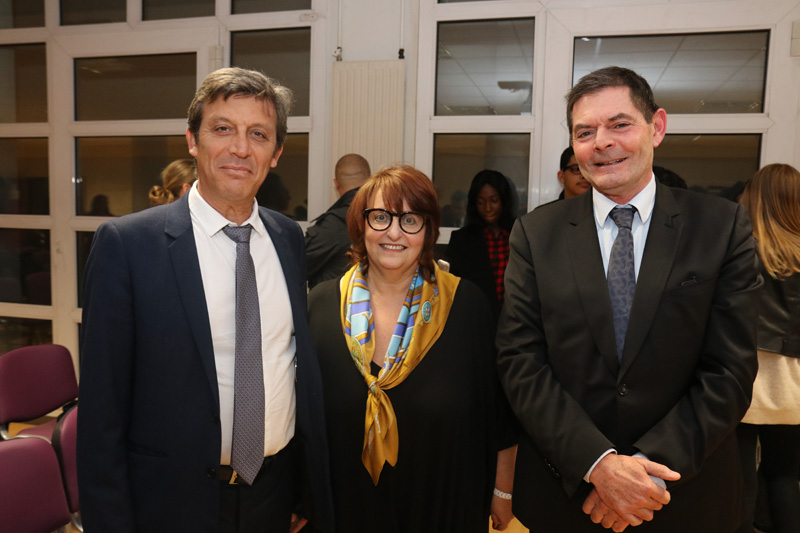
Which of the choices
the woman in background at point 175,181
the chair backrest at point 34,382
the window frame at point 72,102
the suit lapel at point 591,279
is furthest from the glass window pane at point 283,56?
the suit lapel at point 591,279

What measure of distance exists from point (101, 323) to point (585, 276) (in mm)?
1201

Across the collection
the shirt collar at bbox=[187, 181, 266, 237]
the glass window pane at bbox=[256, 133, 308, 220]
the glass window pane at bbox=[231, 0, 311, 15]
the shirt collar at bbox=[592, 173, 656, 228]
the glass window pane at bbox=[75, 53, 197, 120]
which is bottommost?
the shirt collar at bbox=[187, 181, 266, 237]

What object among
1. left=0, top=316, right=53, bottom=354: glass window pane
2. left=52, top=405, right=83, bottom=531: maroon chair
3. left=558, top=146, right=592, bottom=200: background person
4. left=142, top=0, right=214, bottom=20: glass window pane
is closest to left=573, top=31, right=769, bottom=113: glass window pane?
left=558, top=146, right=592, bottom=200: background person

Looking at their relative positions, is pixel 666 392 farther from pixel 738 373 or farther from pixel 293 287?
pixel 293 287

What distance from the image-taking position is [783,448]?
237 centimetres

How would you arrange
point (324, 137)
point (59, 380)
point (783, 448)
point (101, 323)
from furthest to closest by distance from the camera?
point (324, 137) → point (59, 380) → point (783, 448) → point (101, 323)

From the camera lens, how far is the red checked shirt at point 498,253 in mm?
3244

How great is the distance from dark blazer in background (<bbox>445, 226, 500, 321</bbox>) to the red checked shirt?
0.08 ft

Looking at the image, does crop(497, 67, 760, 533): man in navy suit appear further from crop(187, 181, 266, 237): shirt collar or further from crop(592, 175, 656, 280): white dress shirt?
crop(187, 181, 266, 237): shirt collar

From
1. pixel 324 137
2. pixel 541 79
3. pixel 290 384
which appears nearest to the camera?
pixel 290 384

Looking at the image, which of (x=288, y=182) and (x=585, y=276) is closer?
(x=585, y=276)

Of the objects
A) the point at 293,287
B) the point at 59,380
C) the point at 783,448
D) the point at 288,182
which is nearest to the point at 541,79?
the point at 288,182

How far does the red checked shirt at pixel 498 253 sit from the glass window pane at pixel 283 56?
5.73 ft

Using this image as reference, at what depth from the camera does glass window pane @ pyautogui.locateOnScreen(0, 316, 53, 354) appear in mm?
4672
